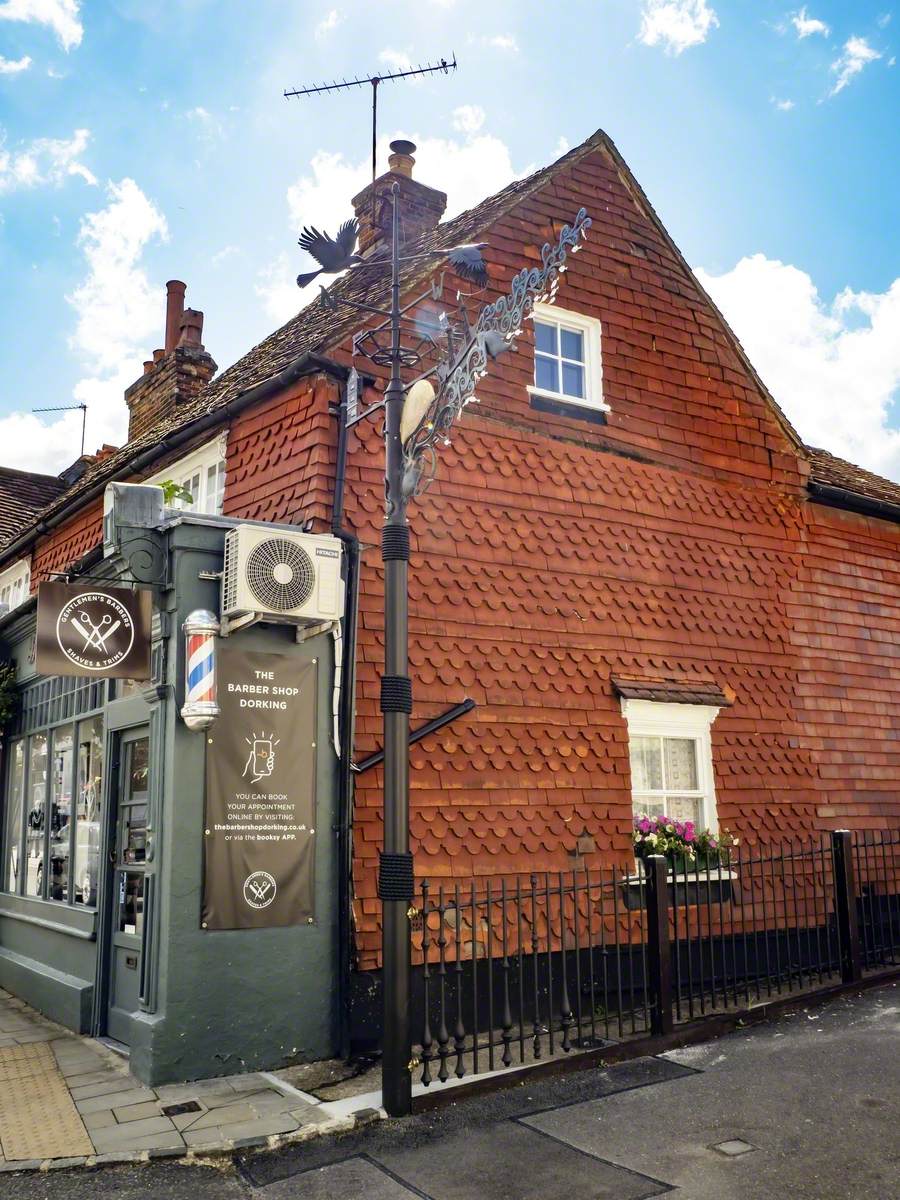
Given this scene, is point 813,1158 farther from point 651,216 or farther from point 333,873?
point 651,216

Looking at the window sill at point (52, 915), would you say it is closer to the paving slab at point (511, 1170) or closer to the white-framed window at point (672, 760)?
the paving slab at point (511, 1170)

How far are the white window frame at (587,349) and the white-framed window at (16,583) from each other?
935 cm

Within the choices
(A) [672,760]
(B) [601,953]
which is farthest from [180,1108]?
(A) [672,760]

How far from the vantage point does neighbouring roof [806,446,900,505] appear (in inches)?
498

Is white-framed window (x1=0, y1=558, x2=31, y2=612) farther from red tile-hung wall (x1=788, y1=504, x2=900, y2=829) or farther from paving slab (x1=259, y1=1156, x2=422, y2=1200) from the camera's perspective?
paving slab (x1=259, y1=1156, x2=422, y2=1200)

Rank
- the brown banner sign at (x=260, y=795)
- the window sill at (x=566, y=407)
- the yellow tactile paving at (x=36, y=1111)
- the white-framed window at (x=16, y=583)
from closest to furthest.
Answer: the yellow tactile paving at (x=36, y=1111)
the brown banner sign at (x=260, y=795)
the window sill at (x=566, y=407)
the white-framed window at (x=16, y=583)

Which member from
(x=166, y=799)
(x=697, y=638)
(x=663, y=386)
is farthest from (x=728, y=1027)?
(x=663, y=386)

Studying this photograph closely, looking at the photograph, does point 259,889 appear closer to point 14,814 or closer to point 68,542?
point 14,814

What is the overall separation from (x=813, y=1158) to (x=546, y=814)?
396 cm

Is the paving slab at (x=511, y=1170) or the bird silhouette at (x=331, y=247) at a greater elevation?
the bird silhouette at (x=331, y=247)

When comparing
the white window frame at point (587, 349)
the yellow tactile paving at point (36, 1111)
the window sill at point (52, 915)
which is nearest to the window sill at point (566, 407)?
the white window frame at point (587, 349)

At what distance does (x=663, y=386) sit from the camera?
11.1m

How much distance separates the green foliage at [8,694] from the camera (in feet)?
37.9

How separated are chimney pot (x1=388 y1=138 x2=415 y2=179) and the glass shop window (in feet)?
25.9
